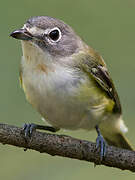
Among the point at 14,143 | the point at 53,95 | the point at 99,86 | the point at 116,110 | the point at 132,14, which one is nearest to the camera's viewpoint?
the point at 14,143

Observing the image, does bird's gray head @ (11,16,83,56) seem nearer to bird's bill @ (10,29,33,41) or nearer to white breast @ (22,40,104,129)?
bird's bill @ (10,29,33,41)

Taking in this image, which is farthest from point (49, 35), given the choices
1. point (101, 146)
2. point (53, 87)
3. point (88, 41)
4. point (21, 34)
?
point (88, 41)

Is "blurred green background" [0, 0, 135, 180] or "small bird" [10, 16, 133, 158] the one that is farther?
"blurred green background" [0, 0, 135, 180]

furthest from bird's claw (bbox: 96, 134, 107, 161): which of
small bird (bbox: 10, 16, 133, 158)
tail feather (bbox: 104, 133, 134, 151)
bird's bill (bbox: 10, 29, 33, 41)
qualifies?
bird's bill (bbox: 10, 29, 33, 41)

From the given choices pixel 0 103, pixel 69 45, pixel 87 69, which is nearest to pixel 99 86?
pixel 87 69

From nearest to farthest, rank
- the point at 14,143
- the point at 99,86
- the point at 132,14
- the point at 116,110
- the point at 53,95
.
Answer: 1. the point at 14,143
2. the point at 53,95
3. the point at 99,86
4. the point at 116,110
5. the point at 132,14

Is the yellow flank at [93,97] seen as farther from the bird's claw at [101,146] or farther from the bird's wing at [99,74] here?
the bird's claw at [101,146]

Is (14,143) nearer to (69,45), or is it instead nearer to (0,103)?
(69,45)

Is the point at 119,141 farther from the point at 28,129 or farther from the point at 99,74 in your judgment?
the point at 28,129
